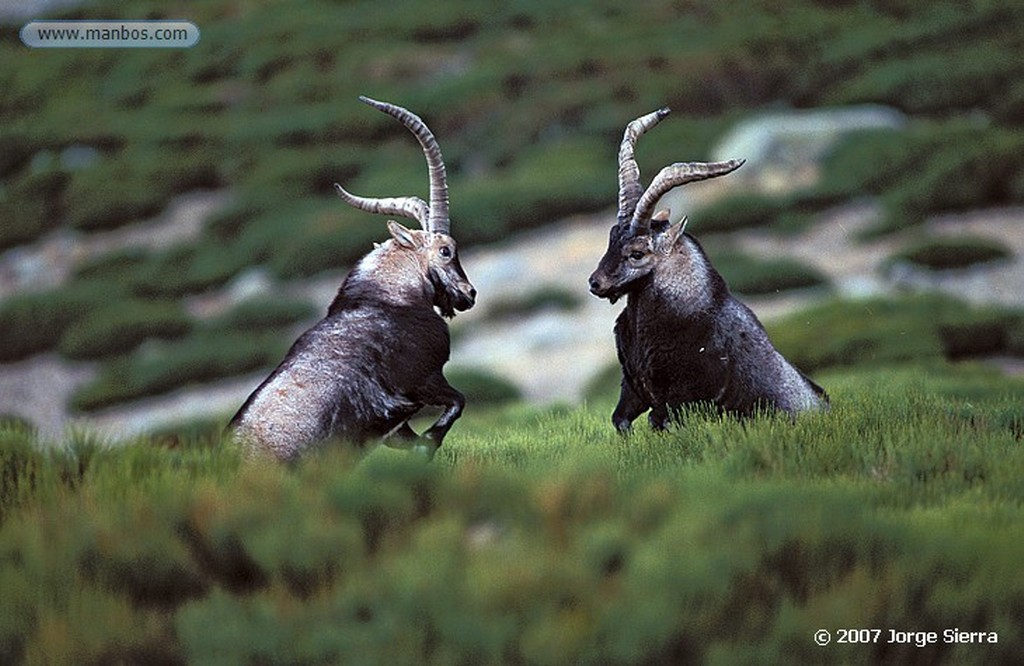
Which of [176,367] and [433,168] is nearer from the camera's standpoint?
[433,168]

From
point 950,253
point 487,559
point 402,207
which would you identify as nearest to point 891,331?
point 950,253

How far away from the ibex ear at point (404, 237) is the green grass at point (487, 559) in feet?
4.67

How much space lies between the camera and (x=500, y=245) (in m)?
12.8

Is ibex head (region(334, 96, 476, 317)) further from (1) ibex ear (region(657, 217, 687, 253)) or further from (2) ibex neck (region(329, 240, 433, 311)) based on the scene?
(1) ibex ear (region(657, 217, 687, 253))

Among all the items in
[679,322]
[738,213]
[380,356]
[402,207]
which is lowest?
[738,213]

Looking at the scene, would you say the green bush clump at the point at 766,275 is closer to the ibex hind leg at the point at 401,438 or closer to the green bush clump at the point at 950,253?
the green bush clump at the point at 950,253

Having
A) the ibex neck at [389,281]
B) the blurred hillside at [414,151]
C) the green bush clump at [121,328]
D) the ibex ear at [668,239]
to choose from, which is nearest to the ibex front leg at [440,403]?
the ibex neck at [389,281]

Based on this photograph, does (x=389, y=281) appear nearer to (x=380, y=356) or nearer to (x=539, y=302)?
(x=380, y=356)

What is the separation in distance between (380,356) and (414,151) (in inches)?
328

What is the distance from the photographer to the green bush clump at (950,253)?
11.8 metres

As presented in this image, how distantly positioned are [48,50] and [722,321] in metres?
8.36

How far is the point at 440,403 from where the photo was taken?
5.68 metres

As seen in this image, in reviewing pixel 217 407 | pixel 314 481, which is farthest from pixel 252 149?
pixel 314 481

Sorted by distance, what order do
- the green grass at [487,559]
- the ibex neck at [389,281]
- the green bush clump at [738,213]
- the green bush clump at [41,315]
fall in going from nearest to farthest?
the green grass at [487,559], the ibex neck at [389,281], the green bush clump at [41,315], the green bush clump at [738,213]
